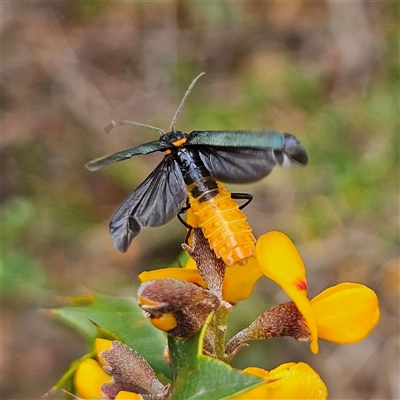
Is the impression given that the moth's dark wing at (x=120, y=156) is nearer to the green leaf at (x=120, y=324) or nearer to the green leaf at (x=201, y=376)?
the green leaf at (x=120, y=324)

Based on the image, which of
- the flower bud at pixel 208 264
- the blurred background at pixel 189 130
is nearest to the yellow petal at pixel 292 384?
the flower bud at pixel 208 264

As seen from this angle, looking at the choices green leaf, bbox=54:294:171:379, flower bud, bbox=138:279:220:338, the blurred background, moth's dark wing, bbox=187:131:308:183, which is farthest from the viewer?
the blurred background

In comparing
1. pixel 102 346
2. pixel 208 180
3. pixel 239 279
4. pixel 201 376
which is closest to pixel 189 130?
pixel 208 180

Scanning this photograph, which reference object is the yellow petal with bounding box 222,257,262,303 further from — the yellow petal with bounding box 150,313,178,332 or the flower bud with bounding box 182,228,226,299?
the yellow petal with bounding box 150,313,178,332

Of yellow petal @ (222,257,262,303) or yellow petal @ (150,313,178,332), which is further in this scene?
yellow petal @ (222,257,262,303)

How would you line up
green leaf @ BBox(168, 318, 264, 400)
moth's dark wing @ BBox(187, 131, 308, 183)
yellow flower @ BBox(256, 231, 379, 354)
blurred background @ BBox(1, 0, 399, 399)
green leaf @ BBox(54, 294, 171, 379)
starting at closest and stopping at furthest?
green leaf @ BBox(168, 318, 264, 400) → yellow flower @ BBox(256, 231, 379, 354) → moth's dark wing @ BBox(187, 131, 308, 183) → green leaf @ BBox(54, 294, 171, 379) → blurred background @ BBox(1, 0, 399, 399)

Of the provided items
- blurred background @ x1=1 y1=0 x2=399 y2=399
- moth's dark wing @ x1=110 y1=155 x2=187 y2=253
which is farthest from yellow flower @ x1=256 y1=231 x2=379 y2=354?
blurred background @ x1=1 y1=0 x2=399 y2=399

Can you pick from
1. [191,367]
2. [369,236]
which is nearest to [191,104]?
[369,236]

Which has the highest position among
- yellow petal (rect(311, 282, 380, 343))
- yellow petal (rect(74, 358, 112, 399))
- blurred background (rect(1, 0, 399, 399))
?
blurred background (rect(1, 0, 399, 399))

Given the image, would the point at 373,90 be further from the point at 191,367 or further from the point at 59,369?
the point at 191,367
